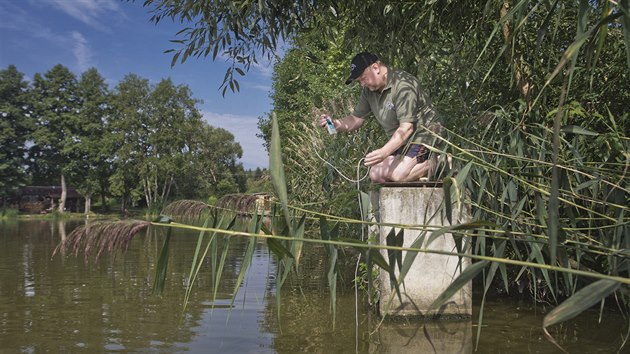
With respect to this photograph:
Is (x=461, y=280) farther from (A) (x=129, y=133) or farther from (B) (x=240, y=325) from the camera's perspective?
(A) (x=129, y=133)

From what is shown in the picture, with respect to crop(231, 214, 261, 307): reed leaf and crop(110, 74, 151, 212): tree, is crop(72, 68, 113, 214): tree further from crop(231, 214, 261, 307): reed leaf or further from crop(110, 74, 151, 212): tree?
crop(231, 214, 261, 307): reed leaf

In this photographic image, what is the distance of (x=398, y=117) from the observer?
13.8 ft

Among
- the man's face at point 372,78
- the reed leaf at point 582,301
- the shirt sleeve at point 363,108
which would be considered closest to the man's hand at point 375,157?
the man's face at point 372,78

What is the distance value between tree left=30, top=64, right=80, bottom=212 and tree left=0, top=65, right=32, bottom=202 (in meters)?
1.19

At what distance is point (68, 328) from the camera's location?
3918 mm

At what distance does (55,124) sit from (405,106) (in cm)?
6254

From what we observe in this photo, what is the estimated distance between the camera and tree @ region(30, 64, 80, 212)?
191 ft

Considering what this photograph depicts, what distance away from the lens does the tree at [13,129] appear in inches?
2148

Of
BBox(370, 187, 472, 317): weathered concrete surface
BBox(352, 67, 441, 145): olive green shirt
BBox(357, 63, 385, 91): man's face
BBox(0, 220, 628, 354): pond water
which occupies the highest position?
BBox(357, 63, 385, 91): man's face

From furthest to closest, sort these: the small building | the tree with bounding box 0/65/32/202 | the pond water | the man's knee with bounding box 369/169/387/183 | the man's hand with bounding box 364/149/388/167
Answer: the small building, the tree with bounding box 0/65/32/202, the man's knee with bounding box 369/169/387/183, the man's hand with bounding box 364/149/388/167, the pond water

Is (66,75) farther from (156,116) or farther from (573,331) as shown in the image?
(573,331)

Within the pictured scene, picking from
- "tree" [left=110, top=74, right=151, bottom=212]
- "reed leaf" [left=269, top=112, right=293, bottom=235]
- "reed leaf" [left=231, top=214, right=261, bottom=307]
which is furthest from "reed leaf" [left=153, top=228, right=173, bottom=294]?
"tree" [left=110, top=74, right=151, bottom=212]

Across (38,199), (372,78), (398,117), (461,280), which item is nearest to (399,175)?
(398,117)

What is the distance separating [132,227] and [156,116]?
57.8m
